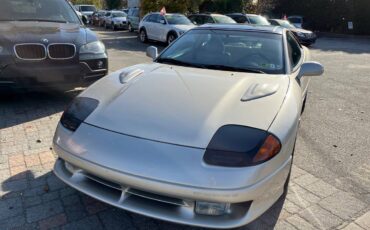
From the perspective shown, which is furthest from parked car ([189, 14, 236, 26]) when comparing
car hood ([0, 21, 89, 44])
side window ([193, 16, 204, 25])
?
car hood ([0, 21, 89, 44])

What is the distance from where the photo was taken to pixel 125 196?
89.4 inches

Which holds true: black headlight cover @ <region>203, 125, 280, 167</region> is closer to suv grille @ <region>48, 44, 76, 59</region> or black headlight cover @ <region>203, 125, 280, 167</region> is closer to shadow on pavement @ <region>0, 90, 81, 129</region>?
shadow on pavement @ <region>0, 90, 81, 129</region>

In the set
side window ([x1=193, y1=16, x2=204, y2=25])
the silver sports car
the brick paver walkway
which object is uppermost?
the silver sports car

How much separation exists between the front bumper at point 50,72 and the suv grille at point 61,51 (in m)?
0.07

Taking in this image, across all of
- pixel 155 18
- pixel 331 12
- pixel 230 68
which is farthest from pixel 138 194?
pixel 331 12

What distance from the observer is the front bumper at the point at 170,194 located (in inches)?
81.1

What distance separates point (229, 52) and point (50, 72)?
2.62m


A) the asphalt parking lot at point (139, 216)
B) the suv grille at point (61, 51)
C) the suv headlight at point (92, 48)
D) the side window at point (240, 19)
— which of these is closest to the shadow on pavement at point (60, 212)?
the asphalt parking lot at point (139, 216)

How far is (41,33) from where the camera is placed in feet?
16.1

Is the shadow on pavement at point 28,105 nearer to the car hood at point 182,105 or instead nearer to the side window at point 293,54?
the car hood at point 182,105

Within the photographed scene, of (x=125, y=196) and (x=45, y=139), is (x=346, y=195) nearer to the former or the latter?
(x=125, y=196)

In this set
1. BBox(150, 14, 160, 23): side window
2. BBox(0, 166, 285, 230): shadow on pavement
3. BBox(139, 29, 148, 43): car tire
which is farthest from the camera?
BBox(139, 29, 148, 43): car tire

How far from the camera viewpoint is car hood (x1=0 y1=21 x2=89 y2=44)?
4660mm

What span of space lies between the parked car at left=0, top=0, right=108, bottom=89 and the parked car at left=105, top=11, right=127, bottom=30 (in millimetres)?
18823
